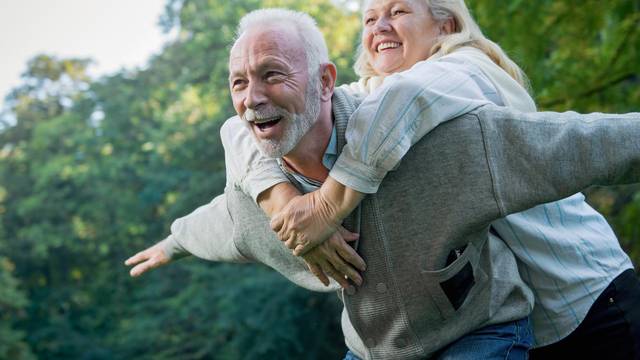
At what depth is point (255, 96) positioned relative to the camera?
1828 millimetres

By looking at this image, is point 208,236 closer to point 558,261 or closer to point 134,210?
point 558,261

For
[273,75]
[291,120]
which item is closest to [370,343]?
[291,120]

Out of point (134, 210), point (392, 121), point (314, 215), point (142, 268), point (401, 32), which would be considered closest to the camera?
point (392, 121)

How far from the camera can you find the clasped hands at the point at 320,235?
1.81 metres

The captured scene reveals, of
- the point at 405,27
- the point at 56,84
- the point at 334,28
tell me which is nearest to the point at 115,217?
the point at 56,84

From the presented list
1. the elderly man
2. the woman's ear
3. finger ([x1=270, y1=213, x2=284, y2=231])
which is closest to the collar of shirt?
the elderly man

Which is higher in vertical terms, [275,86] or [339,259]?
[275,86]

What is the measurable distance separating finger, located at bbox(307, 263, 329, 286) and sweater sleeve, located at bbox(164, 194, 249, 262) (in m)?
0.37

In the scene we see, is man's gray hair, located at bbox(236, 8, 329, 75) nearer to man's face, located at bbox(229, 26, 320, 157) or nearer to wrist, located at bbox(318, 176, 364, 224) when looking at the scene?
man's face, located at bbox(229, 26, 320, 157)

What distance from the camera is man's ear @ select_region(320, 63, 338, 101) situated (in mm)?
1917

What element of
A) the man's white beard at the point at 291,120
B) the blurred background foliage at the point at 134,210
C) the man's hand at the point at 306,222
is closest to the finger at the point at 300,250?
the man's hand at the point at 306,222

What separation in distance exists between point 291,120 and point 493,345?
2.32ft

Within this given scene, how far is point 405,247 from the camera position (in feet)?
6.13

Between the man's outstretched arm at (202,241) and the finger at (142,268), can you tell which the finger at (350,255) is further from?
the finger at (142,268)
